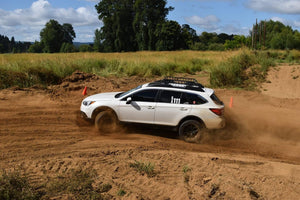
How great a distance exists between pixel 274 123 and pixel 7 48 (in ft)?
564

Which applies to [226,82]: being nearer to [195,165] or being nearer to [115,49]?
[195,165]

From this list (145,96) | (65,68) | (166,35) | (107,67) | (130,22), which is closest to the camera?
(145,96)

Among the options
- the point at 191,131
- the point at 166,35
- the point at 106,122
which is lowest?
the point at 191,131

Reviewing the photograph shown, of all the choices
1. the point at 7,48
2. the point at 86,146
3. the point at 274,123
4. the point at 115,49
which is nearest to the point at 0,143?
the point at 86,146

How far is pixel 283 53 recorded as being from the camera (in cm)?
2533

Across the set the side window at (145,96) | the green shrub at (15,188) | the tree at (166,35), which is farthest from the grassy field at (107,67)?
the tree at (166,35)

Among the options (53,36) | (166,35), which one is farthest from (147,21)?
(53,36)

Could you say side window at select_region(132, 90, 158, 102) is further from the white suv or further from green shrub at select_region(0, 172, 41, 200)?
green shrub at select_region(0, 172, 41, 200)

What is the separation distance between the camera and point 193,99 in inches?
347

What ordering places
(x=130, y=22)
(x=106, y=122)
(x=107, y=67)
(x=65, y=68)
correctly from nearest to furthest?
(x=106, y=122) < (x=65, y=68) < (x=107, y=67) < (x=130, y=22)

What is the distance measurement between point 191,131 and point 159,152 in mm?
1461

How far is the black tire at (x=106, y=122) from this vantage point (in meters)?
9.05

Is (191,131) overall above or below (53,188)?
above

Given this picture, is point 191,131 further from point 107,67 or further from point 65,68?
point 107,67
